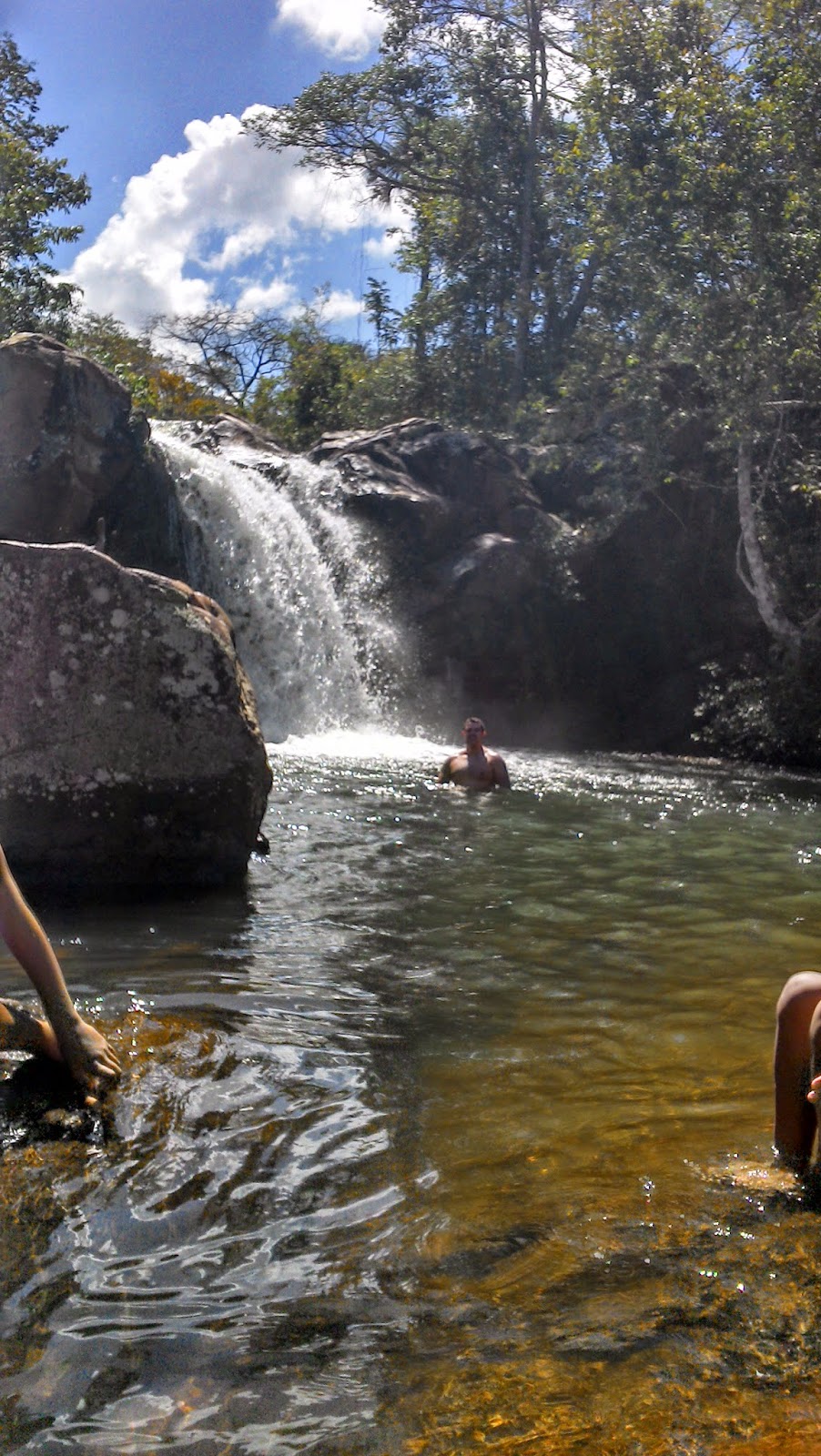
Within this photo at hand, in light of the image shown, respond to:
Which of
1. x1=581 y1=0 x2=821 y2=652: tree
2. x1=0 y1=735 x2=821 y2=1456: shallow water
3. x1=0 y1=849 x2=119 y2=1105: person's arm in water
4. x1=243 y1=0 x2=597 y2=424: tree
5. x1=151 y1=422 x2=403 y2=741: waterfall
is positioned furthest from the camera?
x1=243 y1=0 x2=597 y2=424: tree

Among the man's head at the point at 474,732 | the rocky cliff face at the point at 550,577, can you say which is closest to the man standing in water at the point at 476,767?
the man's head at the point at 474,732

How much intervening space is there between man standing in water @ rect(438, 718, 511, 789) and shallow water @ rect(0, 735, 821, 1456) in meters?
4.91

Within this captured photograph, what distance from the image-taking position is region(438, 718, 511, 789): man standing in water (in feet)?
37.5

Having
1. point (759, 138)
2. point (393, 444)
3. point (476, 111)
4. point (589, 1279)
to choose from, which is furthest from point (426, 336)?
point (589, 1279)

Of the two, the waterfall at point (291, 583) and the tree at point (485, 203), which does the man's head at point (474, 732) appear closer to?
the waterfall at point (291, 583)

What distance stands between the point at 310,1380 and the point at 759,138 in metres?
16.8

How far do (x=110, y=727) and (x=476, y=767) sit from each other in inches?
222

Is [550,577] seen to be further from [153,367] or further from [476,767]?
[153,367]

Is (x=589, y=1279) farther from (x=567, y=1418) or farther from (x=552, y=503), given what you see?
(x=552, y=503)

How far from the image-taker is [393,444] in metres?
20.2

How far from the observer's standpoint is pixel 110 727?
20.6 ft

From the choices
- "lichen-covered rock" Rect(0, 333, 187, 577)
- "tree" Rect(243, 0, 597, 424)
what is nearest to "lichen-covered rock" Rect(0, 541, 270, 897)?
"lichen-covered rock" Rect(0, 333, 187, 577)

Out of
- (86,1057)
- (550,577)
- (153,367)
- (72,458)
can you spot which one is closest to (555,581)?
(550,577)

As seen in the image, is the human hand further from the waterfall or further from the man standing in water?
the waterfall
